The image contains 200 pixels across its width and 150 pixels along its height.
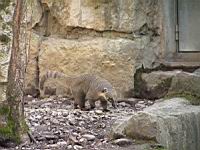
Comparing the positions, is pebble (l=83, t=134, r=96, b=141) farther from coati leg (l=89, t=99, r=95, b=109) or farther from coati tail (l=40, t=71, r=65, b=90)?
coati tail (l=40, t=71, r=65, b=90)

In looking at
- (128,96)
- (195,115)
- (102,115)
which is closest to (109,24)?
(128,96)

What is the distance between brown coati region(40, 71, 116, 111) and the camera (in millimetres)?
6551

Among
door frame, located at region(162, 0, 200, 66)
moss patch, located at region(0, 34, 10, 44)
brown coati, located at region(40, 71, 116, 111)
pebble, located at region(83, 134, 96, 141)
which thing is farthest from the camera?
door frame, located at region(162, 0, 200, 66)

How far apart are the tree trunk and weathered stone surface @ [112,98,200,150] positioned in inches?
28.7

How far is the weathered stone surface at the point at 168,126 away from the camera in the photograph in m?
4.45

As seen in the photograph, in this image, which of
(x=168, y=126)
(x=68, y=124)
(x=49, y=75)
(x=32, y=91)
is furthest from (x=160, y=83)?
(x=168, y=126)

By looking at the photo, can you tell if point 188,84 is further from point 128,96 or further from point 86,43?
point 86,43

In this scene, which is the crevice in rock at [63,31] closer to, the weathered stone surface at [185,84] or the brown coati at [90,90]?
the brown coati at [90,90]

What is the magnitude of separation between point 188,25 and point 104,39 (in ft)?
3.67

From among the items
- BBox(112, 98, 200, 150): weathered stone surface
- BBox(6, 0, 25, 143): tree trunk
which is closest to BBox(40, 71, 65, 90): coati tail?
BBox(112, 98, 200, 150): weathered stone surface

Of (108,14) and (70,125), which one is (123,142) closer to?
(70,125)

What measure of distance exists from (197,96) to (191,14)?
5.94 feet

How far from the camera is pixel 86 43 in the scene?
7.34 m

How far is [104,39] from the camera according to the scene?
732cm
